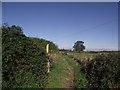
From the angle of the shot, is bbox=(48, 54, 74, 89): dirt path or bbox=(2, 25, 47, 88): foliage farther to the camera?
bbox=(48, 54, 74, 89): dirt path

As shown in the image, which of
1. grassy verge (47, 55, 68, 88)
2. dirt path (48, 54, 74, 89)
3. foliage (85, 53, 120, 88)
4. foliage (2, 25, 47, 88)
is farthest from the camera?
dirt path (48, 54, 74, 89)

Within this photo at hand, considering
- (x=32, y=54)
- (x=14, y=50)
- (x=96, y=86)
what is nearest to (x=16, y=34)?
(x=14, y=50)

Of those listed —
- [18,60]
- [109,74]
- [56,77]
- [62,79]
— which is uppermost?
[18,60]

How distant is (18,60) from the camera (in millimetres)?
5312

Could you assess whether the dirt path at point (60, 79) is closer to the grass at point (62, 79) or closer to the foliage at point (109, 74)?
the grass at point (62, 79)

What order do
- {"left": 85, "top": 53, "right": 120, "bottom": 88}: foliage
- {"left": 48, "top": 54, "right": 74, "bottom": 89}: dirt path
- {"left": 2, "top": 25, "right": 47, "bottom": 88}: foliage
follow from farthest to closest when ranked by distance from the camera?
{"left": 48, "top": 54, "right": 74, "bottom": 89}: dirt path → {"left": 85, "top": 53, "right": 120, "bottom": 88}: foliage → {"left": 2, "top": 25, "right": 47, "bottom": 88}: foliage

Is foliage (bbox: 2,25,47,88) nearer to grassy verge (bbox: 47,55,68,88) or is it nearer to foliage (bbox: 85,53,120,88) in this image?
grassy verge (bbox: 47,55,68,88)

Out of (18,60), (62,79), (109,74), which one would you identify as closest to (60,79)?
(62,79)

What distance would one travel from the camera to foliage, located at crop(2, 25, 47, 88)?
4842 millimetres

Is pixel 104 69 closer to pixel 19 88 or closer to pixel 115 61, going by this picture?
pixel 115 61

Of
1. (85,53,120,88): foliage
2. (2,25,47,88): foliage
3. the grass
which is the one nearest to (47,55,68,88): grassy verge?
the grass

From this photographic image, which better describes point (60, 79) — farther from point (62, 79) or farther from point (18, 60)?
point (18, 60)

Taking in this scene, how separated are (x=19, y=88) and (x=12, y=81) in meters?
0.40

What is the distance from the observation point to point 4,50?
4777 millimetres
